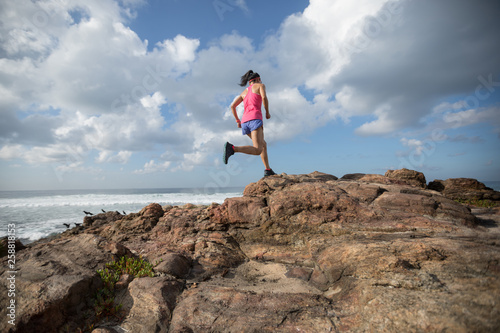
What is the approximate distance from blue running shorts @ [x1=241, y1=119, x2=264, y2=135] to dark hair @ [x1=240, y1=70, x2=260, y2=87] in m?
1.44

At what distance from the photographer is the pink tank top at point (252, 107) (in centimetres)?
675

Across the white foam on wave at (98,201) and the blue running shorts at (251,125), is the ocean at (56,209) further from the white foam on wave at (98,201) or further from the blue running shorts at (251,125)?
the blue running shorts at (251,125)

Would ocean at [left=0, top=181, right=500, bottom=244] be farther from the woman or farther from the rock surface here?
the woman

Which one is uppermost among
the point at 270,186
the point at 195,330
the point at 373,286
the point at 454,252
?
the point at 270,186

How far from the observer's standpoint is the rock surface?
9.32 feet

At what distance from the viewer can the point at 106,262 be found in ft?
14.7

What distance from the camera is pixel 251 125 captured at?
266 inches

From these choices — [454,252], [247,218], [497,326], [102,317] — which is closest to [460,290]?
[497,326]

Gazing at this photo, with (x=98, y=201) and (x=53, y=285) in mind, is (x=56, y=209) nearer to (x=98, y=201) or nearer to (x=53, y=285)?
(x=98, y=201)

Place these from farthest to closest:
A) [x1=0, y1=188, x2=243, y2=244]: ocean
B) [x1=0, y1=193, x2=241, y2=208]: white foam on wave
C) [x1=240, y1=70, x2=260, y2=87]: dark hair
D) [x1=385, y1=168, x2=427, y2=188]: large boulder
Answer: [x1=0, y1=193, x2=241, y2=208]: white foam on wave < [x1=0, y1=188, x2=243, y2=244]: ocean < [x1=385, y1=168, x2=427, y2=188]: large boulder < [x1=240, y1=70, x2=260, y2=87]: dark hair

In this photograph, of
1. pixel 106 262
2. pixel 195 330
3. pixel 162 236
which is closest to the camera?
pixel 195 330

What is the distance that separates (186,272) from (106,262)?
1.56m

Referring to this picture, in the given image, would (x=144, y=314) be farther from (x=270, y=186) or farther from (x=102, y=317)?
(x=270, y=186)

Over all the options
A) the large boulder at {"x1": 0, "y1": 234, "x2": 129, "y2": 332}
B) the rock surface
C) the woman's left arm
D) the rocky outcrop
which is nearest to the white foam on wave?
the rocky outcrop
